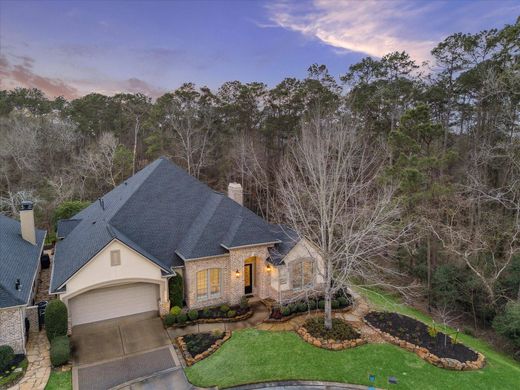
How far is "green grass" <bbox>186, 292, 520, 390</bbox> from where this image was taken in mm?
10609

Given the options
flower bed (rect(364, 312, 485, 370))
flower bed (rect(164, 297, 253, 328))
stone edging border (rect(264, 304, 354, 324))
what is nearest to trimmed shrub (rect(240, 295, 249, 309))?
flower bed (rect(164, 297, 253, 328))

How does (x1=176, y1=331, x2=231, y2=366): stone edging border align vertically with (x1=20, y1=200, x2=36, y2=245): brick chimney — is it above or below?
below

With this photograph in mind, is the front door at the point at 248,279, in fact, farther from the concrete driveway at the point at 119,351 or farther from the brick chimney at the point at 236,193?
the concrete driveway at the point at 119,351

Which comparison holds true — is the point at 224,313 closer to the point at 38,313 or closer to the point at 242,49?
the point at 38,313

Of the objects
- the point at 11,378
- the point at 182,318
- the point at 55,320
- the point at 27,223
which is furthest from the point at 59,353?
the point at 27,223

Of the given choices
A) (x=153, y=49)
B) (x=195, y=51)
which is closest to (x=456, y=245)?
(x=195, y=51)

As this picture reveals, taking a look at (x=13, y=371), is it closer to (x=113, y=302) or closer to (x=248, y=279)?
(x=113, y=302)

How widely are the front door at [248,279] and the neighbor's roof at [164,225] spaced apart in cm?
185

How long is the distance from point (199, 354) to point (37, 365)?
5.80 meters

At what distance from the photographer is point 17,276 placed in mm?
13250

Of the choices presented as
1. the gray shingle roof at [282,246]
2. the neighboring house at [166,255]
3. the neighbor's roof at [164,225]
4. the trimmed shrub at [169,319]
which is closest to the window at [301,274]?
the neighboring house at [166,255]

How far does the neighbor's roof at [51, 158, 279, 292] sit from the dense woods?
2900 millimetres

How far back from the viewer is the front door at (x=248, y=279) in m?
17.1

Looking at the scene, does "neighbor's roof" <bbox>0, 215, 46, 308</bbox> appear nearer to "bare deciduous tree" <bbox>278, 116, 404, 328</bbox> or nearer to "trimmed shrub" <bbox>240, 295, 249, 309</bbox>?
"trimmed shrub" <bbox>240, 295, 249, 309</bbox>
